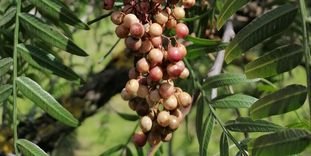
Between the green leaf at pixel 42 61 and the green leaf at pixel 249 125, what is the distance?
0.25 m

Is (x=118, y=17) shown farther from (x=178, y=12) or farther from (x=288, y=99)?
(x=288, y=99)

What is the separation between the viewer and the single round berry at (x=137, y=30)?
0.76 metres

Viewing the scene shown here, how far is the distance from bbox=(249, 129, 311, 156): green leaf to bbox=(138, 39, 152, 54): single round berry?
0.69ft

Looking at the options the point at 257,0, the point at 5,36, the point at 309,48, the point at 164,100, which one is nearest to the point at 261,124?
the point at 164,100

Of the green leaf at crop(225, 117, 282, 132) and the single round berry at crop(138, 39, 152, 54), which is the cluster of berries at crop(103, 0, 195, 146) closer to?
the single round berry at crop(138, 39, 152, 54)

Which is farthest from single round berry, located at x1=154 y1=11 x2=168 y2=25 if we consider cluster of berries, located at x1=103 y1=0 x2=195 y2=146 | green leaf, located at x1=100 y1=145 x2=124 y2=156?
green leaf, located at x1=100 y1=145 x2=124 y2=156

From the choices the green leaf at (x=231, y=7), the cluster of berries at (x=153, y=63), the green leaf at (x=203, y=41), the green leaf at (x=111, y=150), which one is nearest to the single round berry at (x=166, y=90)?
the cluster of berries at (x=153, y=63)

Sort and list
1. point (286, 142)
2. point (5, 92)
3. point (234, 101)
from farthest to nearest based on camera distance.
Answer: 1. point (234, 101)
2. point (5, 92)
3. point (286, 142)

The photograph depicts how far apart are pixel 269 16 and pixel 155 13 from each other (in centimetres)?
18

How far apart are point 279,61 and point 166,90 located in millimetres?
178

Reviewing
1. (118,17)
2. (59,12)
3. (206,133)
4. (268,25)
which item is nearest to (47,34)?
(59,12)

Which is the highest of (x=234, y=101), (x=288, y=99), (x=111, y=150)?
(x=288, y=99)

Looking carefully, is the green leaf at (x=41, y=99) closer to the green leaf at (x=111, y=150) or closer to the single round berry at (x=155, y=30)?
the single round berry at (x=155, y=30)

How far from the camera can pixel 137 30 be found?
762mm
